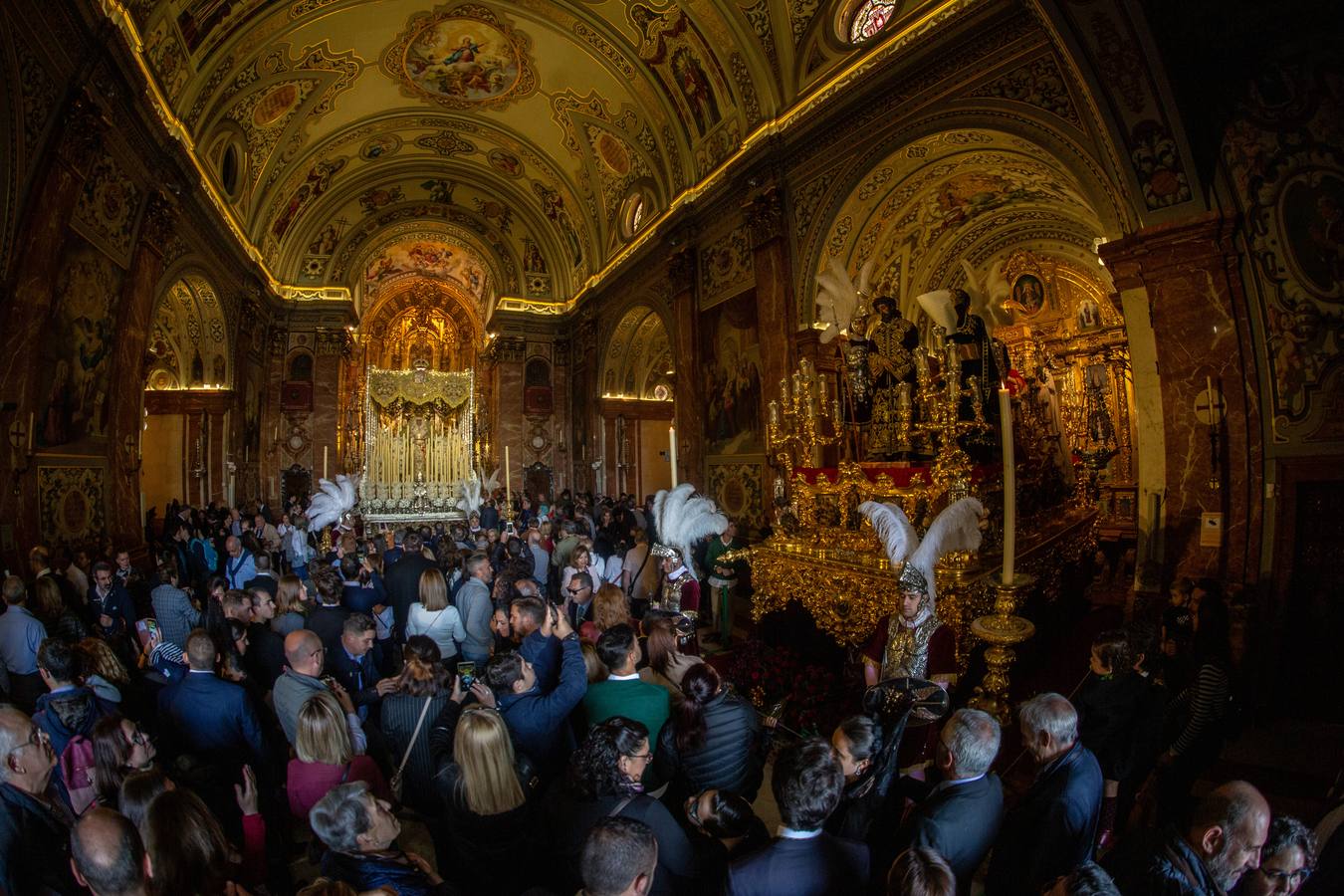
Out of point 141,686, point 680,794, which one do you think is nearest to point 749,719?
point 680,794

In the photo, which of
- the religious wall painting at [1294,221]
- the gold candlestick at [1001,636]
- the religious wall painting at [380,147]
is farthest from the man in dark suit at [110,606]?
the religious wall painting at [380,147]

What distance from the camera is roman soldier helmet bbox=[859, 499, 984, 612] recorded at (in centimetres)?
490

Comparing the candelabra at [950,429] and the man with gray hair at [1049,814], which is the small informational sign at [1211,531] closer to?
the candelabra at [950,429]

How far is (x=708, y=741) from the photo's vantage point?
8.82 ft

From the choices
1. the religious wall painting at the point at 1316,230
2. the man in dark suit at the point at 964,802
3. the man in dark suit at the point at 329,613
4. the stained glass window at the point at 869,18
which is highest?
the stained glass window at the point at 869,18

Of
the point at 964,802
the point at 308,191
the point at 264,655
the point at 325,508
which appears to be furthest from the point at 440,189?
the point at 964,802

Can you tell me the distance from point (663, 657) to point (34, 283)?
28.5 feet

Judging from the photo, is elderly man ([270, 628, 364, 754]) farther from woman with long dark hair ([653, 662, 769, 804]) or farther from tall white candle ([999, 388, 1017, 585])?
tall white candle ([999, 388, 1017, 585])

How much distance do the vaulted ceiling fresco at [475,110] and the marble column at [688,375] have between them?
186cm

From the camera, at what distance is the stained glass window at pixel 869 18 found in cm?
918

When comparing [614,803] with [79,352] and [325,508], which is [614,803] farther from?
[325,508]

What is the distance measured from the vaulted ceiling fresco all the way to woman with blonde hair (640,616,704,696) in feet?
27.5

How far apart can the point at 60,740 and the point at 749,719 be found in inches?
118

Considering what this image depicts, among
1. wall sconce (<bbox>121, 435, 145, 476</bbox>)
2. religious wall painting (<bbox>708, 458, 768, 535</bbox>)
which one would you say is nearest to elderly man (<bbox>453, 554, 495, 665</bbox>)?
religious wall painting (<bbox>708, 458, 768, 535</bbox>)
